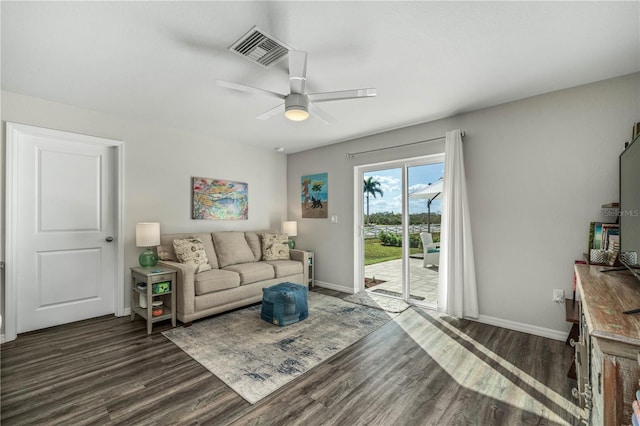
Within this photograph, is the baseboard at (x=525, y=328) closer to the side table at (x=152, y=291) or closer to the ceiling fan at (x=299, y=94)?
the ceiling fan at (x=299, y=94)

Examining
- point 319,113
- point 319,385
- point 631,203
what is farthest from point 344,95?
point 319,385

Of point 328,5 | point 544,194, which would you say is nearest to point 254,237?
point 328,5

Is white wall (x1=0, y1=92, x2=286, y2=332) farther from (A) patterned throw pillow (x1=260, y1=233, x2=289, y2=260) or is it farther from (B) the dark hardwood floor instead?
(B) the dark hardwood floor

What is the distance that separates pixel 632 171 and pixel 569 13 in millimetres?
1025

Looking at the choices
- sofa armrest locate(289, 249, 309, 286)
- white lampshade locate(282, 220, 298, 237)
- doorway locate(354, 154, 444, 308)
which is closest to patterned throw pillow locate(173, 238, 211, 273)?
sofa armrest locate(289, 249, 309, 286)

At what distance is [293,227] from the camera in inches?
197

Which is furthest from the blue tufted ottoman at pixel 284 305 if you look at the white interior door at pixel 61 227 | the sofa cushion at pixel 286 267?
the white interior door at pixel 61 227

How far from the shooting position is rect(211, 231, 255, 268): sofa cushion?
158 inches

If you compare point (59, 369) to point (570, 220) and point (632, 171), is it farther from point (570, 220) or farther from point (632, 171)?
point (570, 220)

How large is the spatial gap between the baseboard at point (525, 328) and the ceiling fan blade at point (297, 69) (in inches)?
123

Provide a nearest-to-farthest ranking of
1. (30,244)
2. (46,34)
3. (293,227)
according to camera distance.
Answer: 1. (46,34)
2. (30,244)
3. (293,227)

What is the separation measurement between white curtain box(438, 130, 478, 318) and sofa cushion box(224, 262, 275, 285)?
229cm

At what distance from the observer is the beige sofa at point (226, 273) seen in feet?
10.4

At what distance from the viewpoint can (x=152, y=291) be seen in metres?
3.03
